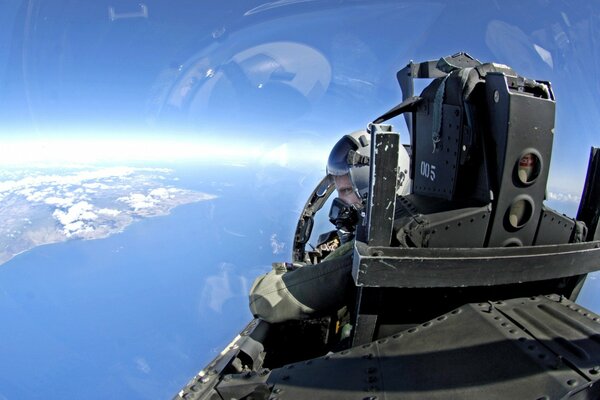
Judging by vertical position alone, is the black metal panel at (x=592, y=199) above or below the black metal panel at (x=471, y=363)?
above

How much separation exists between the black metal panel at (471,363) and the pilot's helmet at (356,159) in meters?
4.37

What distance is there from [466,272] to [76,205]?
182 meters

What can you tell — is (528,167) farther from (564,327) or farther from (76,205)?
(76,205)

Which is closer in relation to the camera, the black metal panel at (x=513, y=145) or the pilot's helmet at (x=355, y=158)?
the black metal panel at (x=513, y=145)

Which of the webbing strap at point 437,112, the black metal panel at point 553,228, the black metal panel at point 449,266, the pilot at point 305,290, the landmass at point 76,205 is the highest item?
the webbing strap at point 437,112

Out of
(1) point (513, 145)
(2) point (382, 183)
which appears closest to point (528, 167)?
(1) point (513, 145)

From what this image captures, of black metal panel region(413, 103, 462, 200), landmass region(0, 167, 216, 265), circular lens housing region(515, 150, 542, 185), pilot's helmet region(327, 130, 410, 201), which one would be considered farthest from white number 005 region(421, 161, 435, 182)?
landmass region(0, 167, 216, 265)

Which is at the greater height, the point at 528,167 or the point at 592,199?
the point at 528,167

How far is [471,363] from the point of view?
1730 millimetres

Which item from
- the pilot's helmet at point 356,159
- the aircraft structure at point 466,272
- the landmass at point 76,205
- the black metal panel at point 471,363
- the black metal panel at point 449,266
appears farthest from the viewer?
the landmass at point 76,205

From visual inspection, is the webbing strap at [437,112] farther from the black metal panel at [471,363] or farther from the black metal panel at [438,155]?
the black metal panel at [471,363]

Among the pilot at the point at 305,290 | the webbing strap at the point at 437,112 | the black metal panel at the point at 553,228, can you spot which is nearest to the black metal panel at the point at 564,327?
the black metal panel at the point at 553,228

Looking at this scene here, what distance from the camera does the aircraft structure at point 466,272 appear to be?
1.70 metres

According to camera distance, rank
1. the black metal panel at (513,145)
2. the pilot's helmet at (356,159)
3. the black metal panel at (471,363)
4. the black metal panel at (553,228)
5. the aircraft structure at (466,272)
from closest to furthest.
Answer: the black metal panel at (471,363) → the aircraft structure at (466,272) → the black metal panel at (513,145) → the black metal panel at (553,228) → the pilot's helmet at (356,159)
